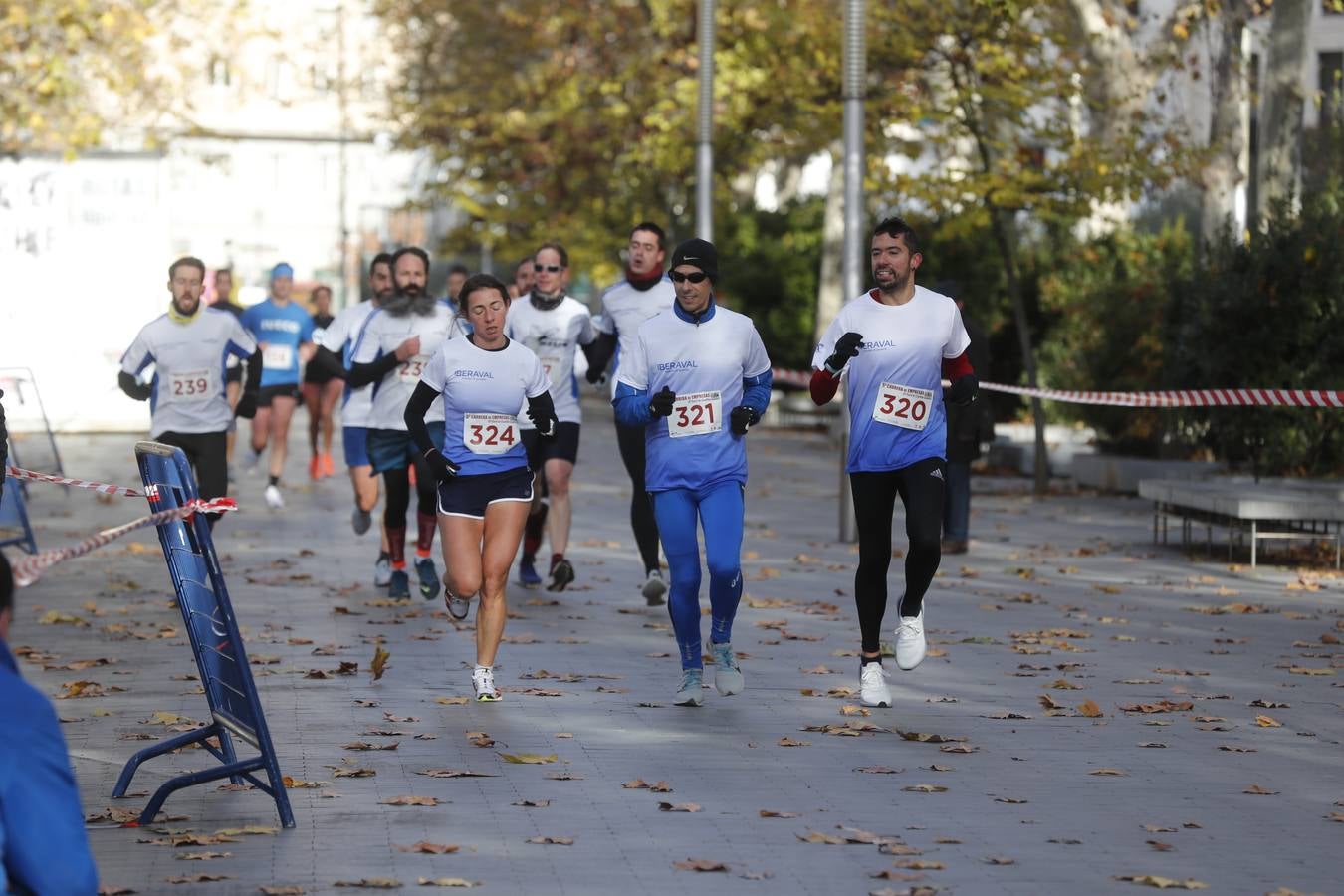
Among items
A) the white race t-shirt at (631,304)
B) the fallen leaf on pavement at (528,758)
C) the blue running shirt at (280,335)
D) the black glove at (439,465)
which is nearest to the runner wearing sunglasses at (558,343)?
the white race t-shirt at (631,304)

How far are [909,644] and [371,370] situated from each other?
4093 millimetres

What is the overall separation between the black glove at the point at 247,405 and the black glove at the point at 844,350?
5160 millimetres

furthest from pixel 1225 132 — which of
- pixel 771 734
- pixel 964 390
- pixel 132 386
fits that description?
pixel 771 734

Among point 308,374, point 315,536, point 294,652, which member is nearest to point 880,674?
point 294,652

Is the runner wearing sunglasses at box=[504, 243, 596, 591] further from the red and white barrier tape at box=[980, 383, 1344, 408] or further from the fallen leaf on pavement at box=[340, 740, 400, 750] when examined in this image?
the fallen leaf on pavement at box=[340, 740, 400, 750]

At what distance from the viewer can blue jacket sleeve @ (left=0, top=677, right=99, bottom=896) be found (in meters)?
3.88

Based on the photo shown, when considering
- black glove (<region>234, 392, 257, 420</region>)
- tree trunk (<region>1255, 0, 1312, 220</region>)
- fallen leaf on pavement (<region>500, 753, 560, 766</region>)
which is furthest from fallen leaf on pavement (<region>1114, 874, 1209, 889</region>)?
tree trunk (<region>1255, 0, 1312, 220</region>)

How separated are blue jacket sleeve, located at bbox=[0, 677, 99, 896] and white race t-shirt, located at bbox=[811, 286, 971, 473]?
5224 mm

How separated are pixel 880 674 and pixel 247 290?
1915 inches

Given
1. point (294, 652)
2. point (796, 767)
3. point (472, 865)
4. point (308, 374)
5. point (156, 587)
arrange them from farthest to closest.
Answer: point (308, 374) < point (156, 587) < point (294, 652) < point (796, 767) < point (472, 865)

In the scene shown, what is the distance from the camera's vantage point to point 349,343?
12953 millimetres

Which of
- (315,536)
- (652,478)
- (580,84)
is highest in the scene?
(580,84)

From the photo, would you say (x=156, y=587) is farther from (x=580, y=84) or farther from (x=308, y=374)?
(x=580, y=84)

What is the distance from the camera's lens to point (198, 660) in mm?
7023
